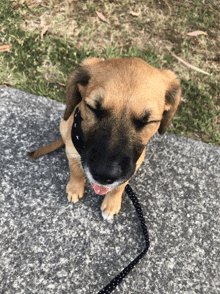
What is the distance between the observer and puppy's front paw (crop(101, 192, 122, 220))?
2710mm

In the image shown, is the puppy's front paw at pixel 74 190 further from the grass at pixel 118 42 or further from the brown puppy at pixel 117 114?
the grass at pixel 118 42

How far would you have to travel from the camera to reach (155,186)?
10.3 ft

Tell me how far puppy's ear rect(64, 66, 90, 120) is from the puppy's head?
0.11 metres

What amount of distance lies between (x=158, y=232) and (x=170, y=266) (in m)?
0.39

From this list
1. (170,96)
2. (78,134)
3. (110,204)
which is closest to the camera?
(78,134)

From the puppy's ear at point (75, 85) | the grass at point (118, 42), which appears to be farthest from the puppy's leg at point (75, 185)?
the grass at point (118, 42)

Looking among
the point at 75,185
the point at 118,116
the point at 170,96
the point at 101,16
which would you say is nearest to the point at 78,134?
the point at 118,116

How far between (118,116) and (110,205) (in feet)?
4.18

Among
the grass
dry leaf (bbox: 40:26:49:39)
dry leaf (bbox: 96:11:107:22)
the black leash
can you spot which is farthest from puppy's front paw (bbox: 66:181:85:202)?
dry leaf (bbox: 96:11:107:22)

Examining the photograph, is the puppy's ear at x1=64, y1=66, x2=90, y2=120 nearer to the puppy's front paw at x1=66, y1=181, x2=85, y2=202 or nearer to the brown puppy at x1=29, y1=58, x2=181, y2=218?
the brown puppy at x1=29, y1=58, x2=181, y2=218

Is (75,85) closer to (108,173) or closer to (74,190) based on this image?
(108,173)

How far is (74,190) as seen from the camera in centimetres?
279

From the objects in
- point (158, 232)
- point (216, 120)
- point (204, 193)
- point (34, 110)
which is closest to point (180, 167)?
point (204, 193)

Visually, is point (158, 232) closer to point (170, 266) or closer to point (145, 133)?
point (170, 266)
